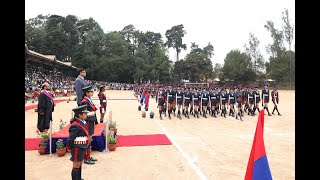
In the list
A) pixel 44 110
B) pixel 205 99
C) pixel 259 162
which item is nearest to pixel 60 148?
pixel 44 110

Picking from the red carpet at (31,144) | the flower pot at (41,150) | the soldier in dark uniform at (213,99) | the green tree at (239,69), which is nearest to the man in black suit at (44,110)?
the red carpet at (31,144)

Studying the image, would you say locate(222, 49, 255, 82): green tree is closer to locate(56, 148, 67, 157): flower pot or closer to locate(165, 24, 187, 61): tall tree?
locate(165, 24, 187, 61): tall tree

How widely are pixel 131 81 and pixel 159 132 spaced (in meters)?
48.8

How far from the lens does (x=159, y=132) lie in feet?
31.3

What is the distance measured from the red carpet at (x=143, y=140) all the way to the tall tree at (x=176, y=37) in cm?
5640

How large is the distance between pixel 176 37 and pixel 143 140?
191 ft

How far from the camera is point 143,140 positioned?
8211 mm

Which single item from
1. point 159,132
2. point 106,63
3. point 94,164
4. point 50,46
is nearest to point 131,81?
point 106,63

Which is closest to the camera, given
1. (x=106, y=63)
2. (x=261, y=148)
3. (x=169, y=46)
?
(x=261, y=148)

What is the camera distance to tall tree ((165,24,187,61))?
64062 mm
